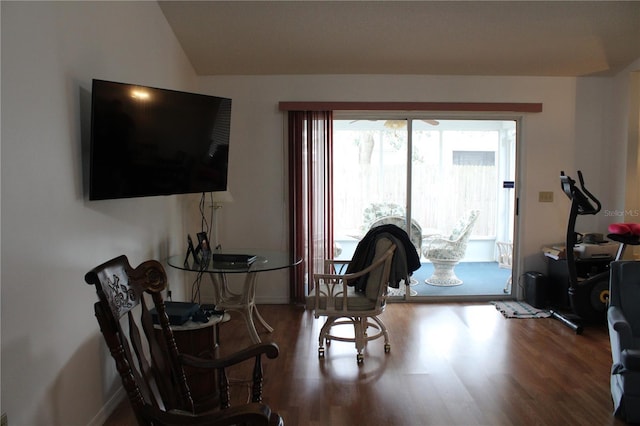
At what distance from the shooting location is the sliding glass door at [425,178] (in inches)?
179

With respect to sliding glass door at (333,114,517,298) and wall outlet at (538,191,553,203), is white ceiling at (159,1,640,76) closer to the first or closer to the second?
sliding glass door at (333,114,517,298)

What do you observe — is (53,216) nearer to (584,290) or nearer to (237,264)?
(237,264)

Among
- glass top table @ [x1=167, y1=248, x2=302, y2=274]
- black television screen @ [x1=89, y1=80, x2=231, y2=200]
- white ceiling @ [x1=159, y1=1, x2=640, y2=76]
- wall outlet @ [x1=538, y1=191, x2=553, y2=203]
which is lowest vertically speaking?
glass top table @ [x1=167, y1=248, x2=302, y2=274]

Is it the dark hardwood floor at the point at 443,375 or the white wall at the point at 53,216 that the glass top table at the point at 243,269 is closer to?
the dark hardwood floor at the point at 443,375

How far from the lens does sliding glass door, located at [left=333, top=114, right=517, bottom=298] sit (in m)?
4.54

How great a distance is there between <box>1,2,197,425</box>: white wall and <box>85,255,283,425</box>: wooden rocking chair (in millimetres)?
440

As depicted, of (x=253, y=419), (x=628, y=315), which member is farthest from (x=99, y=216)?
(x=628, y=315)

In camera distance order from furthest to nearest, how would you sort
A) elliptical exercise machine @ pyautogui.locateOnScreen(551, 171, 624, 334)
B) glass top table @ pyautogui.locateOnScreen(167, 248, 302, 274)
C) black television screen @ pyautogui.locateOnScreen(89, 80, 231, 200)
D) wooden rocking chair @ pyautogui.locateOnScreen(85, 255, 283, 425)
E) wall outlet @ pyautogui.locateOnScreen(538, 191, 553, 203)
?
wall outlet @ pyautogui.locateOnScreen(538, 191, 553, 203), elliptical exercise machine @ pyautogui.locateOnScreen(551, 171, 624, 334), glass top table @ pyautogui.locateOnScreen(167, 248, 302, 274), black television screen @ pyautogui.locateOnScreen(89, 80, 231, 200), wooden rocking chair @ pyautogui.locateOnScreen(85, 255, 283, 425)

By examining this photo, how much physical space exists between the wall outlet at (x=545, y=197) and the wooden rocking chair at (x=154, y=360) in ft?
12.7

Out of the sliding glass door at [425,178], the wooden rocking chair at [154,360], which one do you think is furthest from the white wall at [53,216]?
the sliding glass door at [425,178]

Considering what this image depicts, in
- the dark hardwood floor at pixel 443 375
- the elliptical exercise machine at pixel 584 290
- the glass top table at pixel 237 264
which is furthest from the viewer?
the elliptical exercise machine at pixel 584 290

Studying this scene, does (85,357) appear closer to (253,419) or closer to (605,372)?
(253,419)

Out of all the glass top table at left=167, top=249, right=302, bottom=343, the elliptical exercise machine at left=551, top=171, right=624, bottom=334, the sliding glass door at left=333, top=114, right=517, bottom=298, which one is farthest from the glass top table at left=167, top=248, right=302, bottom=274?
the elliptical exercise machine at left=551, top=171, right=624, bottom=334

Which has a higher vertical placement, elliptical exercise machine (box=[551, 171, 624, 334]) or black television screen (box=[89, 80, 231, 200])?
black television screen (box=[89, 80, 231, 200])
